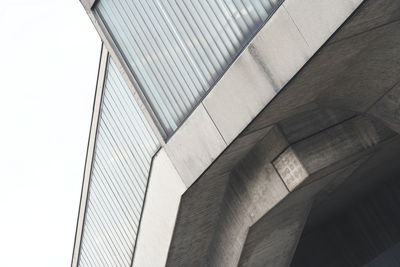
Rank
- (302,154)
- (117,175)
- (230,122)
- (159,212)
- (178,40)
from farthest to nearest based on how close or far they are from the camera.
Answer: (117,175), (159,212), (302,154), (178,40), (230,122)

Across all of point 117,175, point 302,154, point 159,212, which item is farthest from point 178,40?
point 117,175

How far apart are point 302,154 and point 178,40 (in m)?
3.34

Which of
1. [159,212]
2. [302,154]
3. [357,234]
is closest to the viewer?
[302,154]

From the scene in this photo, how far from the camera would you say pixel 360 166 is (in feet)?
53.8

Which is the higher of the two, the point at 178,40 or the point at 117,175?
the point at 178,40

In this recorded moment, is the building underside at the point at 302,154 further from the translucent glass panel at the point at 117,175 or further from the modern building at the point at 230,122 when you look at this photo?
the translucent glass panel at the point at 117,175

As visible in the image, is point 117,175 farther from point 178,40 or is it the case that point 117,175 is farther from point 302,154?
point 302,154

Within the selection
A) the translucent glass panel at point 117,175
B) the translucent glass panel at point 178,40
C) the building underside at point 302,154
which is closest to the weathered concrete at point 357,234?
the building underside at point 302,154

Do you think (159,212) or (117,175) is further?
(117,175)

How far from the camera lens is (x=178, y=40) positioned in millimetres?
13398

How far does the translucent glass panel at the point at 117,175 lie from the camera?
51.6 ft

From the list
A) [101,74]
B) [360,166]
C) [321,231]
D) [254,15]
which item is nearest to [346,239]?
[321,231]

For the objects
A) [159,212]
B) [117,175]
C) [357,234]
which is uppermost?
[117,175]

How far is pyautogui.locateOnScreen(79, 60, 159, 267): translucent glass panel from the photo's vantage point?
619 inches
